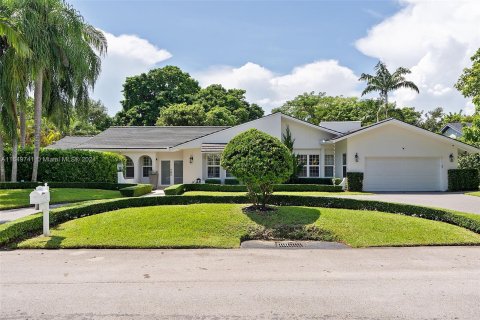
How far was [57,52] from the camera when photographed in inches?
764

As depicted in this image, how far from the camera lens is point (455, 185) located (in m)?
21.6

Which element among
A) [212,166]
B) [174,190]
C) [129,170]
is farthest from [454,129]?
[174,190]

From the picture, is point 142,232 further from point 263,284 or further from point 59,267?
point 263,284

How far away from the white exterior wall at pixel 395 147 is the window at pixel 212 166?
28.6ft

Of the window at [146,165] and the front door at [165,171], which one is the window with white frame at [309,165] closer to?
the front door at [165,171]

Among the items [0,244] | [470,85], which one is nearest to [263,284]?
[0,244]

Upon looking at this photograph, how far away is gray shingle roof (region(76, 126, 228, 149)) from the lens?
83.9ft

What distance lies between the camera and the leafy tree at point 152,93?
1874 inches

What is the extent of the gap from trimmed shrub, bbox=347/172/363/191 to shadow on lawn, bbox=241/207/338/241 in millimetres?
11745

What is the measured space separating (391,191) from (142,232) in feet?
57.4

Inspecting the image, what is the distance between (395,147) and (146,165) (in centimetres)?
1731

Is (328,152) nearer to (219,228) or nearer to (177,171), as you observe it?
(177,171)

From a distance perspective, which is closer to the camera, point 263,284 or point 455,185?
point 263,284

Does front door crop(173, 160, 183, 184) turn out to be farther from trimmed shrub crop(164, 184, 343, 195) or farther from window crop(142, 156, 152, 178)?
trimmed shrub crop(164, 184, 343, 195)
